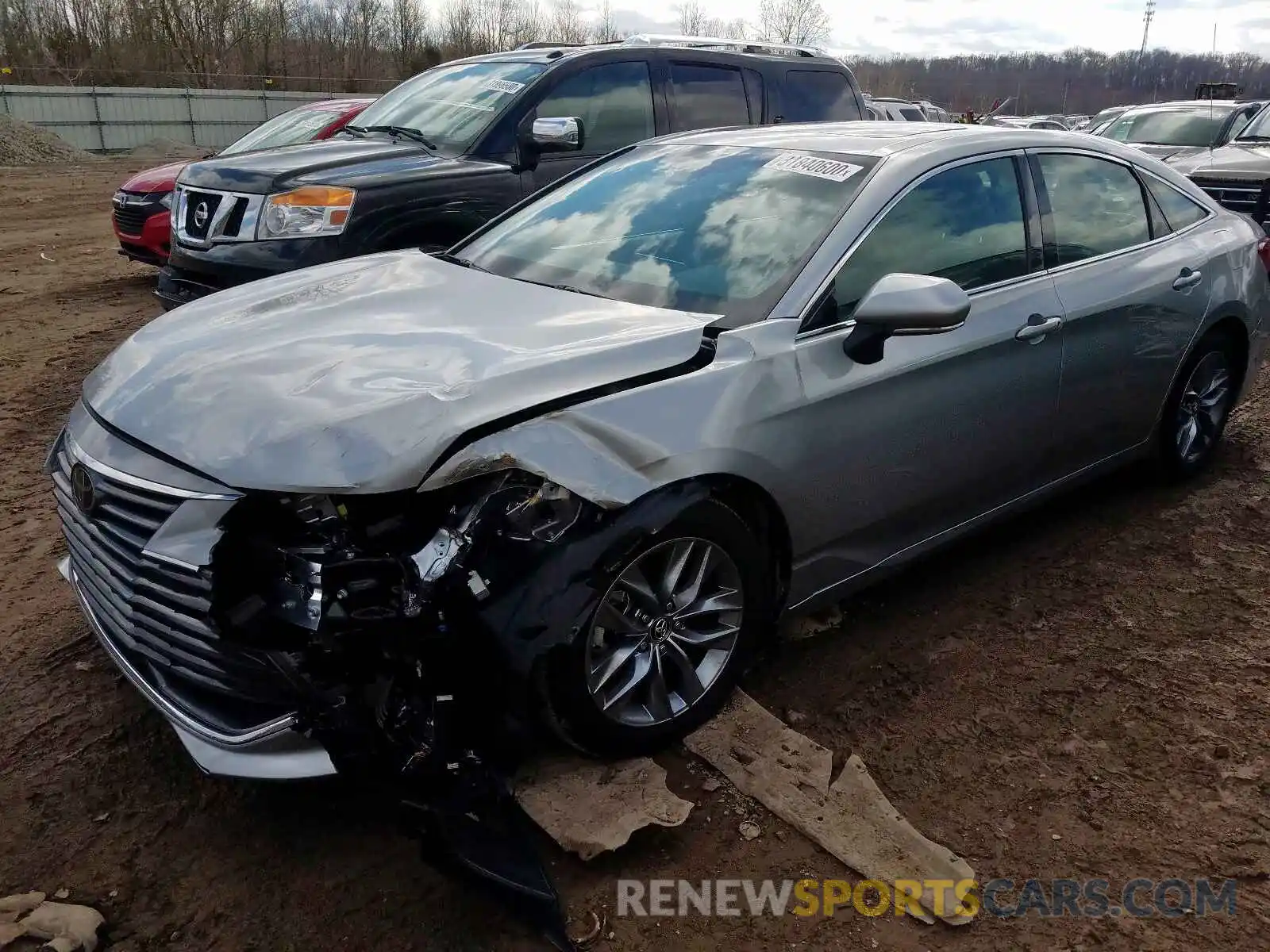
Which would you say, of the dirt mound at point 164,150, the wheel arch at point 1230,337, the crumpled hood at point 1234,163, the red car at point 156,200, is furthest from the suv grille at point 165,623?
the dirt mound at point 164,150

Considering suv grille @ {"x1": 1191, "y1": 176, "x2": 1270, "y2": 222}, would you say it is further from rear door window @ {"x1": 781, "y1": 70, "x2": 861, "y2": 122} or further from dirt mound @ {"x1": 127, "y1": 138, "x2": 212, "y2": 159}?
dirt mound @ {"x1": 127, "y1": 138, "x2": 212, "y2": 159}

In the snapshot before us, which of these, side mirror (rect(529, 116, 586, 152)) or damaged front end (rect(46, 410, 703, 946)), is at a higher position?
side mirror (rect(529, 116, 586, 152))

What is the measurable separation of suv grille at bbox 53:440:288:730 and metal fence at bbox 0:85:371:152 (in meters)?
30.0

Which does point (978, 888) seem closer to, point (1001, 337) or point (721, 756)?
point (721, 756)

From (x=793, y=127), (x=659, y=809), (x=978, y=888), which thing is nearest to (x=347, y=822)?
(x=659, y=809)

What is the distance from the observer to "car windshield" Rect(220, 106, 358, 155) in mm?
8938

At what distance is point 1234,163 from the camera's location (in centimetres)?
862

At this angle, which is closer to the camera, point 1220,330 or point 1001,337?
point 1001,337

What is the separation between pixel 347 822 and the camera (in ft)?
8.68

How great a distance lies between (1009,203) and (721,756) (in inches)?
91.5

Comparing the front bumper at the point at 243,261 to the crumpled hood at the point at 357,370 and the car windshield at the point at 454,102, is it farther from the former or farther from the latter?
the crumpled hood at the point at 357,370

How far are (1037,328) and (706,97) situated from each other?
13.2 feet

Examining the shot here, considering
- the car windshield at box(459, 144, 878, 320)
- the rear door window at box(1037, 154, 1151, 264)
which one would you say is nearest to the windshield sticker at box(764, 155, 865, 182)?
the car windshield at box(459, 144, 878, 320)

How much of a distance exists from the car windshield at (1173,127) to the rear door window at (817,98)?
628 centimetres
